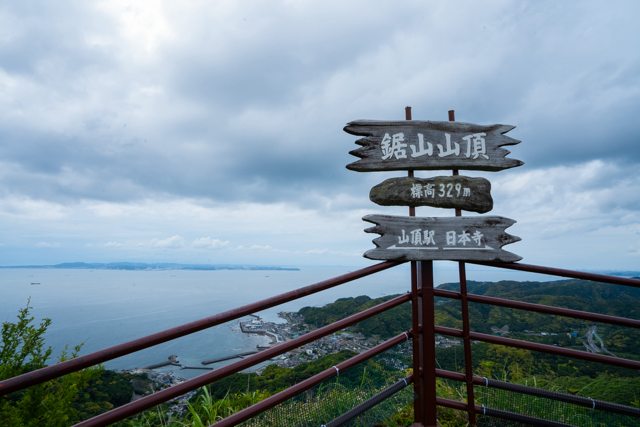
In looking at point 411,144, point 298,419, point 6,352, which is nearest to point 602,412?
point 298,419

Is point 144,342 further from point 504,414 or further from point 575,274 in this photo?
point 504,414

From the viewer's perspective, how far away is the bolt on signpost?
2027 mm

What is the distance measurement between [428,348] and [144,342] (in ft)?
5.81

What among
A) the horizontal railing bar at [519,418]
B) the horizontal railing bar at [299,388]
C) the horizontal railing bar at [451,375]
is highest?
the horizontal railing bar at [299,388]

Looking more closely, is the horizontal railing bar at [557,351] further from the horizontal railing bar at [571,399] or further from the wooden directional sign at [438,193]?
the wooden directional sign at [438,193]

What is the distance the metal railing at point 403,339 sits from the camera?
3.52 ft

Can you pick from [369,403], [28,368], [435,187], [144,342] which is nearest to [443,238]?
[435,187]

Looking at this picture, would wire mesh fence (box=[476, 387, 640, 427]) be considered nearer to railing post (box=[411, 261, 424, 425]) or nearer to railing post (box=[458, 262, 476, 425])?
railing post (box=[458, 262, 476, 425])

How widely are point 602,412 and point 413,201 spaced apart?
1.89 metres

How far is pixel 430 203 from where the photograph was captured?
216 cm

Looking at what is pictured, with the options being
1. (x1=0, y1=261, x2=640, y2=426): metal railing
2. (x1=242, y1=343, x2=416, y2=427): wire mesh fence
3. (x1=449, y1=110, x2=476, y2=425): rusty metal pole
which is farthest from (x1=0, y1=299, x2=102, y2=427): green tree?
(x1=449, y1=110, x2=476, y2=425): rusty metal pole

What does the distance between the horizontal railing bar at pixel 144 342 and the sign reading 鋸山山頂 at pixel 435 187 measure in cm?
62

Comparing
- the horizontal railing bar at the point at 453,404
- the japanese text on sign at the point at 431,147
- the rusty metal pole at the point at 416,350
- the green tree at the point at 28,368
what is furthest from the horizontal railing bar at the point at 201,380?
the green tree at the point at 28,368

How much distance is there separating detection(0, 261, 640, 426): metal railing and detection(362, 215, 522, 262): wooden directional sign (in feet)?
0.31
